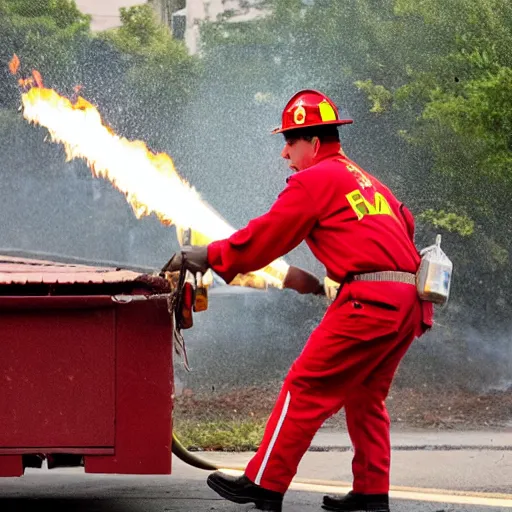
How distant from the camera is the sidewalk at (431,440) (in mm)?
7508

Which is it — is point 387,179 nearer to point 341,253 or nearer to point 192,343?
point 192,343

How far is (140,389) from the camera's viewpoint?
455cm

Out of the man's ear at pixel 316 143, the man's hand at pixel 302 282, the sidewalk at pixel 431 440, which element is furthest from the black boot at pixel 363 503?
the sidewalk at pixel 431 440

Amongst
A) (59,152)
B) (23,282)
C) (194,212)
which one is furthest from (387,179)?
(23,282)

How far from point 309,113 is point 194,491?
193 cm

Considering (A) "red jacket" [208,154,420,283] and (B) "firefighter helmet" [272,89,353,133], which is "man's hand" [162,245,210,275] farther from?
(B) "firefighter helmet" [272,89,353,133]

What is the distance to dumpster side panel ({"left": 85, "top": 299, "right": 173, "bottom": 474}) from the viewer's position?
4535 mm

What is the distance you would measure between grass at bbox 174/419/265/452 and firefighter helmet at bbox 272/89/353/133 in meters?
2.95

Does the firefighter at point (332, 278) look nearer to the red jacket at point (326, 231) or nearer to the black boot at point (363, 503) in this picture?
the red jacket at point (326, 231)

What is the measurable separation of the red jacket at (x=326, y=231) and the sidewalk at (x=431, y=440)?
9.31 ft

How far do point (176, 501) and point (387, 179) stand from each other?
6057 millimetres

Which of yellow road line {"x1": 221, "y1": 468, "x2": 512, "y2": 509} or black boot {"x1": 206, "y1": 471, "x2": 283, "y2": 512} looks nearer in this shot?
black boot {"x1": 206, "y1": 471, "x2": 283, "y2": 512}

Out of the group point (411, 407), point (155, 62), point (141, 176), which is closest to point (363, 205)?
point (141, 176)

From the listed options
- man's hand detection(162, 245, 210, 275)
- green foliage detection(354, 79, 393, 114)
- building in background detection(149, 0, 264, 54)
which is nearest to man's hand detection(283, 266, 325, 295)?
man's hand detection(162, 245, 210, 275)
